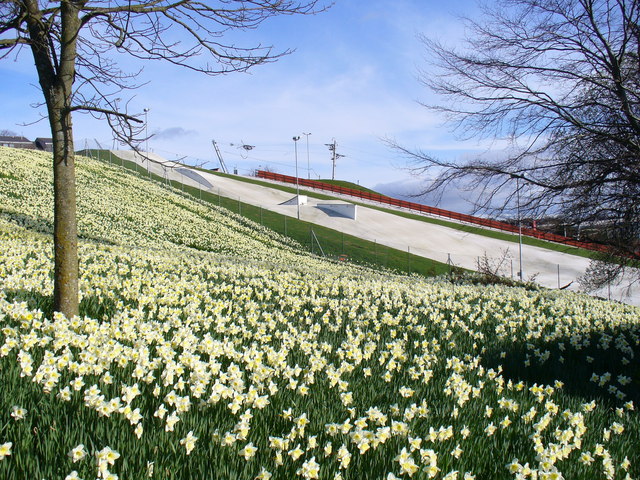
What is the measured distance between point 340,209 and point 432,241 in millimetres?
11166

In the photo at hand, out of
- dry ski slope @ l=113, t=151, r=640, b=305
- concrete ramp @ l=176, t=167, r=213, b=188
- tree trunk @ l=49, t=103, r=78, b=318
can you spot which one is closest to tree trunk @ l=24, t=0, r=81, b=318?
tree trunk @ l=49, t=103, r=78, b=318

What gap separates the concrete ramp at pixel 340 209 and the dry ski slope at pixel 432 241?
17.6 inches

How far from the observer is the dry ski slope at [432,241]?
4591cm

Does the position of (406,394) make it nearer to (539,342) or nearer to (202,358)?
(202,358)

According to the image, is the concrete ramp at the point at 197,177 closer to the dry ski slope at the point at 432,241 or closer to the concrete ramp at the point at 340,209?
the dry ski slope at the point at 432,241

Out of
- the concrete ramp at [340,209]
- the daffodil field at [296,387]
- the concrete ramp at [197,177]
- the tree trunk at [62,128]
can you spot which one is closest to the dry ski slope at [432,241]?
the concrete ramp at [197,177]

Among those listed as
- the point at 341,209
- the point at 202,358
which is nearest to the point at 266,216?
the point at 341,209

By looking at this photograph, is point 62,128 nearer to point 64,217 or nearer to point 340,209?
point 64,217

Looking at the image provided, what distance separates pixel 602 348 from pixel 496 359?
229 cm

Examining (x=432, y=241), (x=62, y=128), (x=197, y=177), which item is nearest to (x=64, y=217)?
(x=62, y=128)

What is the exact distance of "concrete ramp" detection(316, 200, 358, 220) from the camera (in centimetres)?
5666

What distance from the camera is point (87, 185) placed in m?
34.0

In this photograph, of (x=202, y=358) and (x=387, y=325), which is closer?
(x=202, y=358)

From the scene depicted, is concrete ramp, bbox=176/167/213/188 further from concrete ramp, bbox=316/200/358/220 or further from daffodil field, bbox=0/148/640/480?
daffodil field, bbox=0/148/640/480
